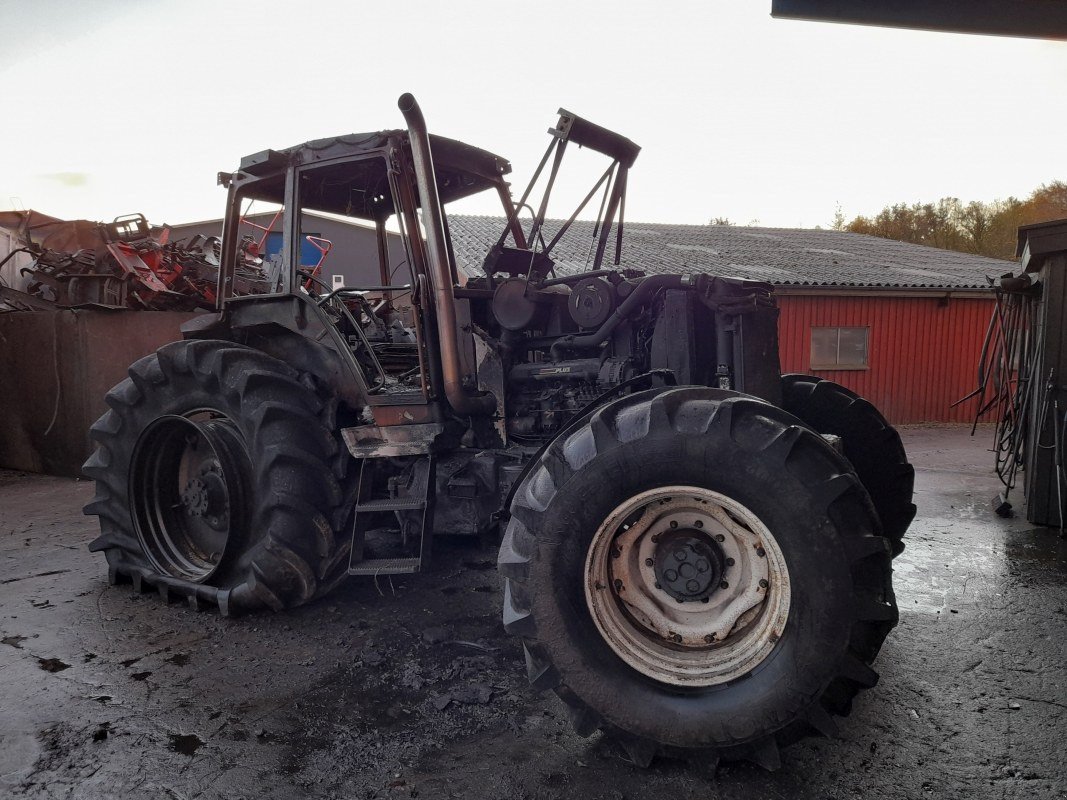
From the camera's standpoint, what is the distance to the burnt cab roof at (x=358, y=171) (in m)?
4.19

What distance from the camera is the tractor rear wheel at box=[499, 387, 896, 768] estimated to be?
2.44 metres

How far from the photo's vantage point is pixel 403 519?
4.16 metres

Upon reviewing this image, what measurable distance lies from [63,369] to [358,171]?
682 cm

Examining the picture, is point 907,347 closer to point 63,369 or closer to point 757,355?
point 757,355

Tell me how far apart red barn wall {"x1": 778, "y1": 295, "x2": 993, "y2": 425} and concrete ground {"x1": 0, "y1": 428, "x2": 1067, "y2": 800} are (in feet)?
38.2

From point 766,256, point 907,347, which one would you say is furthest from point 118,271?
point 907,347

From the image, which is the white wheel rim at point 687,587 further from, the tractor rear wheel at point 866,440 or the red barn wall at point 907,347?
the red barn wall at point 907,347

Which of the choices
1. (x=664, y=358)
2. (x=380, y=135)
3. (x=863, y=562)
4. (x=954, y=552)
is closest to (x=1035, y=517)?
(x=954, y=552)

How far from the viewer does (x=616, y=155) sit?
4.54 m

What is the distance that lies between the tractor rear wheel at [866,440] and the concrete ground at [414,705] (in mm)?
605

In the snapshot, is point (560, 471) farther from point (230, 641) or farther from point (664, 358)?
point (230, 641)

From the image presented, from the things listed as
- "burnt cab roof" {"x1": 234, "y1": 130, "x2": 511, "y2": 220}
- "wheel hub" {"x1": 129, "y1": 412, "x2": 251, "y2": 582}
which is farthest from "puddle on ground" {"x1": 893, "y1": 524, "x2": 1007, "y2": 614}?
"wheel hub" {"x1": 129, "y1": 412, "x2": 251, "y2": 582}

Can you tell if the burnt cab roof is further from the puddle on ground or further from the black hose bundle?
the black hose bundle

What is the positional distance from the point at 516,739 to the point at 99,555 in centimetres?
446
